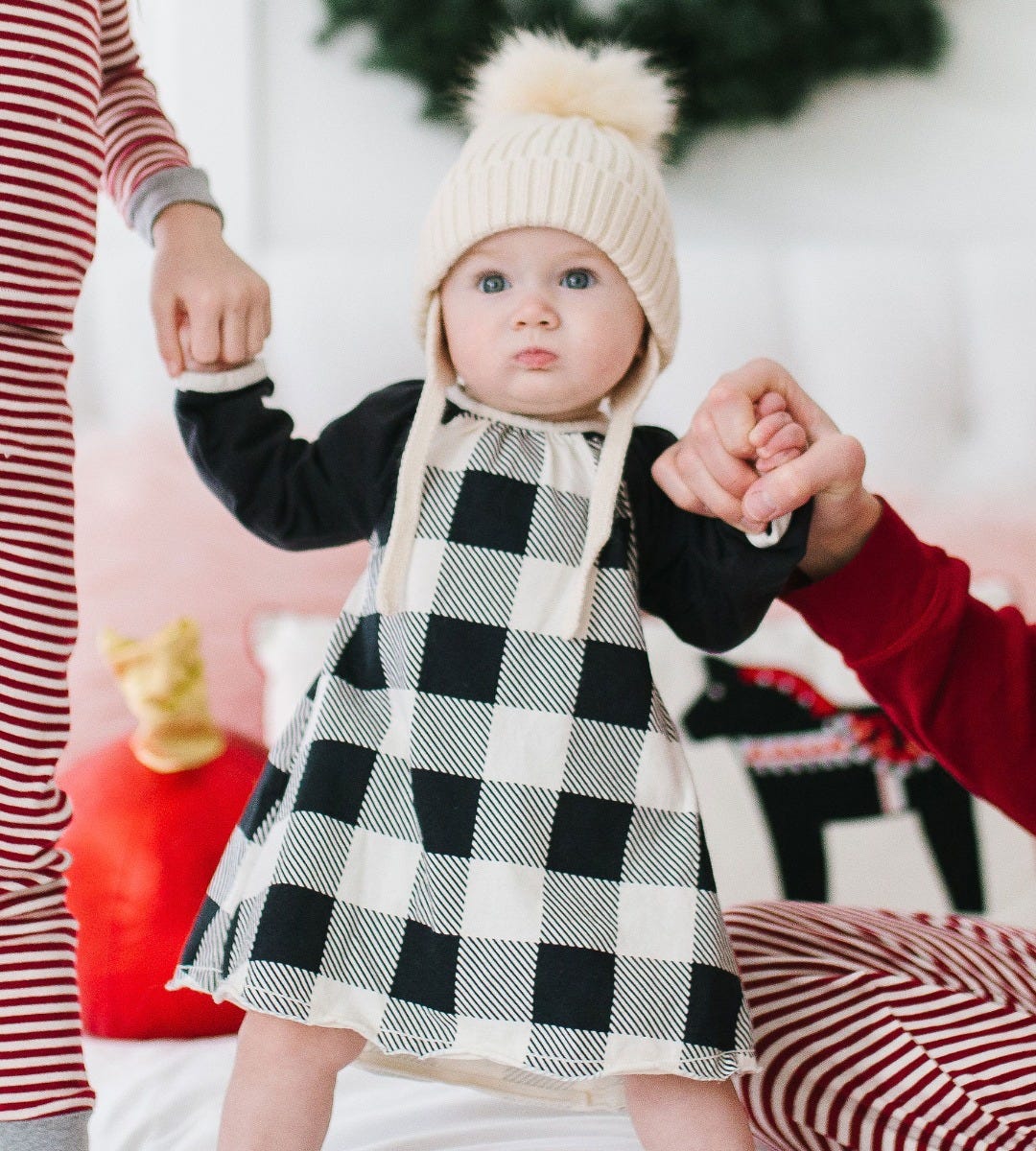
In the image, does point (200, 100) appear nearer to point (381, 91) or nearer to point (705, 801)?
point (381, 91)

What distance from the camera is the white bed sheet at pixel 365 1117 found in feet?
3.18

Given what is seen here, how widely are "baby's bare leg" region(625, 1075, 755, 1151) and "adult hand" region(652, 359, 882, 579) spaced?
1.13 ft

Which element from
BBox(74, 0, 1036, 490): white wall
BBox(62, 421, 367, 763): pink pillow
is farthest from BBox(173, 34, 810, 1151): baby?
BBox(74, 0, 1036, 490): white wall

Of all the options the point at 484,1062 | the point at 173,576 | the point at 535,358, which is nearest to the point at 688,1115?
the point at 484,1062

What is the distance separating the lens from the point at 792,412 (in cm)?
84

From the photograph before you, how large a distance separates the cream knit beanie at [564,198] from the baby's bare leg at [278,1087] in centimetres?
26

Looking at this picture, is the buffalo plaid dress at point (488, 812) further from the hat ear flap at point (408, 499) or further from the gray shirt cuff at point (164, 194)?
the gray shirt cuff at point (164, 194)

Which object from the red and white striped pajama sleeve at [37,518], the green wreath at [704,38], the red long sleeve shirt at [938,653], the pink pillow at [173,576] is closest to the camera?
the red and white striped pajama sleeve at [37,518]

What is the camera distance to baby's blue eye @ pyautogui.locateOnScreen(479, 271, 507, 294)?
2.87 feet

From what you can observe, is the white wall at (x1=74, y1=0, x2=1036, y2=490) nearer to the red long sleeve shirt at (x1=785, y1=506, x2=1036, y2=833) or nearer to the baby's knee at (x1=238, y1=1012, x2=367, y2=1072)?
the red long sleeve shirt at (x1=785, y1=506, x2=1036, y2=833)

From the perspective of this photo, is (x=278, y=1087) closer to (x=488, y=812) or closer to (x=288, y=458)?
(x=488, y=812)

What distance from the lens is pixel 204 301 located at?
32.6 inches

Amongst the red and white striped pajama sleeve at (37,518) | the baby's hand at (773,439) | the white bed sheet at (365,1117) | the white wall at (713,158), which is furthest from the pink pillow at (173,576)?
the baby's hand at (773,439)

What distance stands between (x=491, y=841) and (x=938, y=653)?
14.9 inches
